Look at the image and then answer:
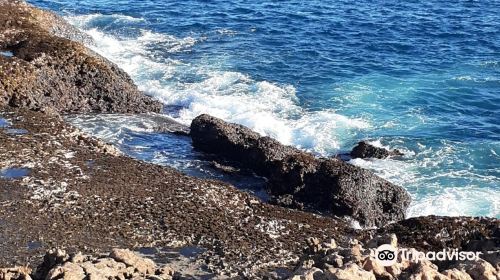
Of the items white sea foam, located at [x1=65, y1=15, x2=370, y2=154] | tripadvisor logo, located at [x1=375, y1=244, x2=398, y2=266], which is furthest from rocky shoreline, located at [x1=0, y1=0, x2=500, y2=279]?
white sea foam, located at [x1=65, y1=15, x2=370, y2=154]

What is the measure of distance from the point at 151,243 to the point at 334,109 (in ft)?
65.8

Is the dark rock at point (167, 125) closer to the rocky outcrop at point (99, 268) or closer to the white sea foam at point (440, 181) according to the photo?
the white sea foam at point (440, 181)

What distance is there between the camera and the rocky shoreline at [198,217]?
15.3 m

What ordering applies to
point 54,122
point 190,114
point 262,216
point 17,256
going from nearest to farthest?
point 17,256 → point 262,216 → point 54,122 → point 190,114

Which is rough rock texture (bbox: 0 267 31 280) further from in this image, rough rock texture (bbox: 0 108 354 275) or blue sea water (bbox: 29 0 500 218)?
blue sea water (bbox: 29 0 500 218)

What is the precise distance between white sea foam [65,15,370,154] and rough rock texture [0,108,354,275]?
10467mm

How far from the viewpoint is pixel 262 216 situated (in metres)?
20.6

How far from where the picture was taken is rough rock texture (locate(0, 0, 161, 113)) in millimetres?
29297

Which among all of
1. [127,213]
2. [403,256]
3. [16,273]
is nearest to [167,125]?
[127,213]

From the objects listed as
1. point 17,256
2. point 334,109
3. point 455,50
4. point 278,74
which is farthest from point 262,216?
point 455,50

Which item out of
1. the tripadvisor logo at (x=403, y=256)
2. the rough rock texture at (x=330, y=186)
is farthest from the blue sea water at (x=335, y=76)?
the tripadvisor logo at (x=403, y=256)

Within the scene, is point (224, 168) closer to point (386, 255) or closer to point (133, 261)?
point (133, 261)

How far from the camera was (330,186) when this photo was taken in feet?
75.9

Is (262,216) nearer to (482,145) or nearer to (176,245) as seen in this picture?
(176,245)
